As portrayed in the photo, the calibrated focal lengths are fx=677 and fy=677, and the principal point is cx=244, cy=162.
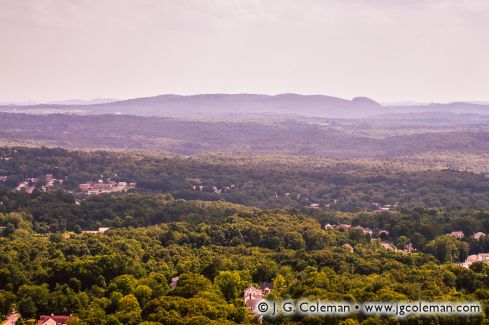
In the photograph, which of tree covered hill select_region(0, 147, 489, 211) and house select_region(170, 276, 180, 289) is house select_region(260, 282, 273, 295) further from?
tree covered hill select_region(0, 147, 489, 211)

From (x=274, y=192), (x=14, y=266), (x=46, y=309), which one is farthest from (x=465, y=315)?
(x=274, y=192)

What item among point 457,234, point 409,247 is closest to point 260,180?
point 457,234

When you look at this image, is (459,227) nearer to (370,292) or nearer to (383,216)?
(383,216)

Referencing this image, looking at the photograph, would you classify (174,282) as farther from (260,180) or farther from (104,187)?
(260,180)

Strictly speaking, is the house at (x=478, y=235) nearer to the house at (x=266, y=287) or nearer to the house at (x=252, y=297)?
the house at (x=266, y=287)

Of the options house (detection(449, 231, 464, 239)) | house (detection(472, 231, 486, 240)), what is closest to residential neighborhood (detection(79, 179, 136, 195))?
house (detection(449, 231, 464, 239))

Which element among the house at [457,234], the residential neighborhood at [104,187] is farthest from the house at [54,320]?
the residential neighborhood at [104,187]

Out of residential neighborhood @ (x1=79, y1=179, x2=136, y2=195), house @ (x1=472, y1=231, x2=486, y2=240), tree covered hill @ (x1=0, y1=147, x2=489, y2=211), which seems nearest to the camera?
house @ (x1=472, y1=231, x2=486, y2=240)

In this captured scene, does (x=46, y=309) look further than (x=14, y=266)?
No
